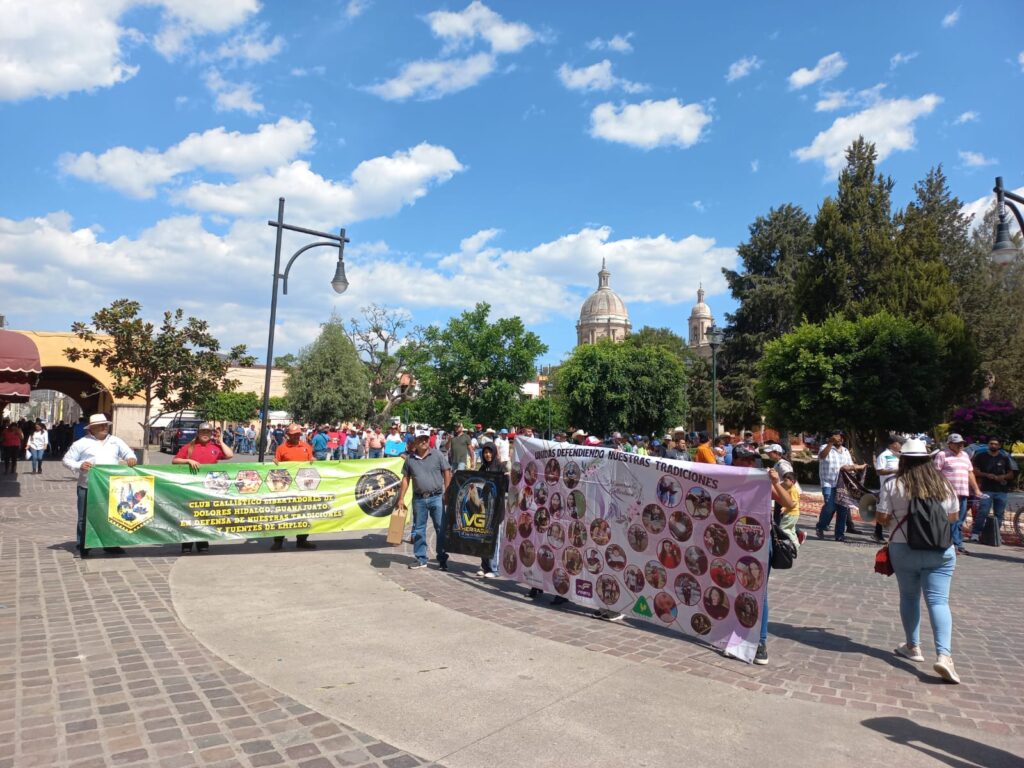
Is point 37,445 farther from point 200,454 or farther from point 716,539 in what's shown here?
point 716,539

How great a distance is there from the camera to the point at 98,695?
A: 430 centimetres

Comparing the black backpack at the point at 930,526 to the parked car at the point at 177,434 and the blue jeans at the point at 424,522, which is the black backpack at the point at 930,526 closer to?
the blue jeans at the point at 424,522

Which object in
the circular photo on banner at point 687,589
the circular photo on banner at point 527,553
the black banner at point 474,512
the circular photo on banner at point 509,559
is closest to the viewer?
the circular photo on banner at point 687,589

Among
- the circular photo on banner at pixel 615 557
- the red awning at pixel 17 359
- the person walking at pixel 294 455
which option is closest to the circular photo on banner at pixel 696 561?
the circular photo on banner at pixel 615 557

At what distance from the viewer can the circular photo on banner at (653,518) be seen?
A: 6098 millimetres

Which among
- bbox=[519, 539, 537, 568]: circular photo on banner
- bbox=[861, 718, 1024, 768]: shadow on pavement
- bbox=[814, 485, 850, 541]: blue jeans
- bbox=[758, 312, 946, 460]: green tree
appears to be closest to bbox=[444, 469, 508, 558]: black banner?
bbox=[519, 539, 537, 568]: circular photo on banner

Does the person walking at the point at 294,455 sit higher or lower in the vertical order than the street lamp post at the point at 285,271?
lower

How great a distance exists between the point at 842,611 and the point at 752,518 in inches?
96.6

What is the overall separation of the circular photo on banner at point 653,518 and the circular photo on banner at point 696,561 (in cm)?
34

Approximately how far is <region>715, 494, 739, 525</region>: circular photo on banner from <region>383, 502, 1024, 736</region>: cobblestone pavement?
1.07 m

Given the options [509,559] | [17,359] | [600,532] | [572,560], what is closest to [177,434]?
[17,359]

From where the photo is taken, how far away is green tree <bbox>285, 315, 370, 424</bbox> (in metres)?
51.5

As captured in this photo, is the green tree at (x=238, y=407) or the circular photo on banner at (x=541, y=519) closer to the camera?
the circular photo on banner at (x=541, y=519)

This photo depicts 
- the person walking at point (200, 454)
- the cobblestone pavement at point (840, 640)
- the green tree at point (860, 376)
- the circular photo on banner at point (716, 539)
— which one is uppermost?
the green tree at point (860, 376)
